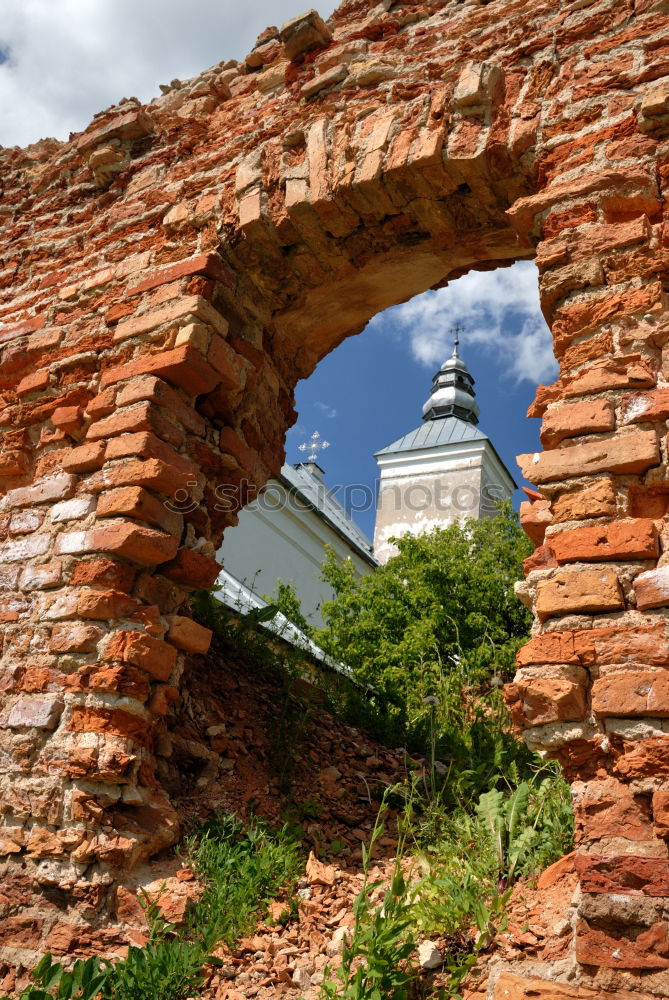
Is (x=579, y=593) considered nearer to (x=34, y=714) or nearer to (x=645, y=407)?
(x=645, y=407)

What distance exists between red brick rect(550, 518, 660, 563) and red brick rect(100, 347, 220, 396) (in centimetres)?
186

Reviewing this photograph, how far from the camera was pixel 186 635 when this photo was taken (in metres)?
3.30

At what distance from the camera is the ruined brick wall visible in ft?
7.39

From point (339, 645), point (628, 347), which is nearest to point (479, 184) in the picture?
point (628, 347)

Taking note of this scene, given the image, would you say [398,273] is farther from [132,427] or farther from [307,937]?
[307,937]

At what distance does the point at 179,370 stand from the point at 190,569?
896 millimetres

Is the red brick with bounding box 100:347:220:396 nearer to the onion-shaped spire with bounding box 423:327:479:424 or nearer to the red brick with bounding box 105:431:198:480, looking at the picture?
the red brick with bounding box 105:431:198:480

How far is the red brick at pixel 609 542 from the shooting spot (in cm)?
231

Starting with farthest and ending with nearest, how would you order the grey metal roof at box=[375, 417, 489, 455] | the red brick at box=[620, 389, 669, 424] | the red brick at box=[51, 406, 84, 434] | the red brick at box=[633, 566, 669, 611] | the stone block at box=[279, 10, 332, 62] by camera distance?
1. the grey metal roof at box=[375, 417, 489, 455]
2. the stone block at box=[279, 10, 332, 62]
3. the red brick at box=[51, 406, 84, 434]
4. the red brick at box=[620, 389, 669, 424]
5. the red brick at box=[633, 566, 669, 611]

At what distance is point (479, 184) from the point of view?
3.35m

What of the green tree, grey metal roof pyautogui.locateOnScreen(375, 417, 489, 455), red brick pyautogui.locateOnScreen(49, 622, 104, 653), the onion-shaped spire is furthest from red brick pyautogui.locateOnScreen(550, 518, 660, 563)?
the onion-shaped spire

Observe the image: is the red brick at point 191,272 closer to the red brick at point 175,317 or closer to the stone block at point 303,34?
the red brick at point 175,317

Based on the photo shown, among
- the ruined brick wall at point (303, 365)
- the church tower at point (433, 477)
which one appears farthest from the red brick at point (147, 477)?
the church tower at point (433, 477)

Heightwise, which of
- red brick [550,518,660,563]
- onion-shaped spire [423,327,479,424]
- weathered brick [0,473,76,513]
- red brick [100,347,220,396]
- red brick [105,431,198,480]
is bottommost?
red brick [550,518,660,563]
